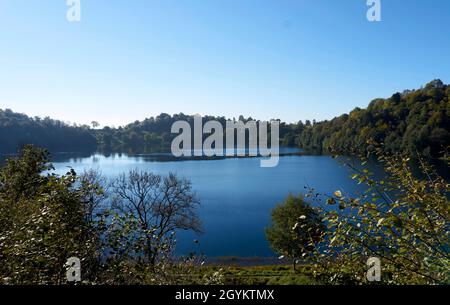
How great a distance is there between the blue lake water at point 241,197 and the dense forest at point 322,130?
723 cm

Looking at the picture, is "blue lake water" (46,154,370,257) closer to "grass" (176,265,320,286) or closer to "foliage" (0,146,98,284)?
"grass" (176,265,320,286)

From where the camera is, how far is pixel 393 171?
11.7 feet

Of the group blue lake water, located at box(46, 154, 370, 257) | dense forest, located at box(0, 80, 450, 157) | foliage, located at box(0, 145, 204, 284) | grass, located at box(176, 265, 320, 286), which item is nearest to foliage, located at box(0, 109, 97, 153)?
dense forest, located at box(0, 80, 450, 157)

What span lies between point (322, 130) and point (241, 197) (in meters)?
75.8

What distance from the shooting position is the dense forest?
63.3m

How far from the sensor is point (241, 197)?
46.3 metres

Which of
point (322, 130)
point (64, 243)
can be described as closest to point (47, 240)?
point (64, 243)

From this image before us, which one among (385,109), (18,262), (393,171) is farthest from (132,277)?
(385,109)

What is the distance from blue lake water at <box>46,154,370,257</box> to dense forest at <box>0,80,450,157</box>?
7227mm

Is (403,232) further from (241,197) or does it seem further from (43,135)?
(43,135)

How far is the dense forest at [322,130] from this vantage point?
208 feet

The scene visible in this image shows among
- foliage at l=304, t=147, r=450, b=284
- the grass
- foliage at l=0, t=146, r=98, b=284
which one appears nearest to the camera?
foliage at l=304, t=147, r=450, b=284

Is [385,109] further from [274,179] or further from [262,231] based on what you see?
[262,231]
